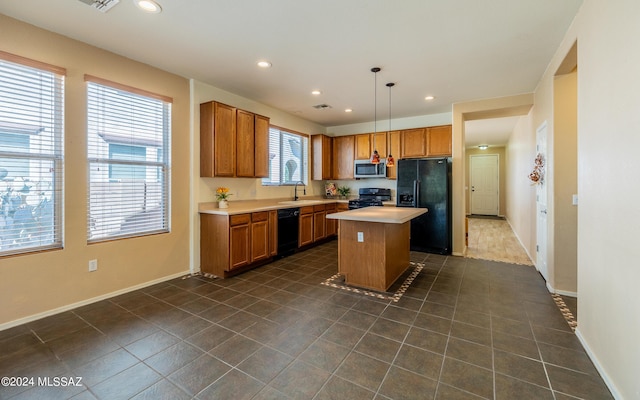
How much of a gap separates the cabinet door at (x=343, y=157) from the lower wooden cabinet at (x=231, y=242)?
2.76m

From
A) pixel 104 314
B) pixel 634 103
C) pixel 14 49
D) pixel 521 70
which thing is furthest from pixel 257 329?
pixel 521 70

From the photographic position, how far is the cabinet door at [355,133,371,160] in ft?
20.5

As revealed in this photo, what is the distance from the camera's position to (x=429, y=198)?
511 cm

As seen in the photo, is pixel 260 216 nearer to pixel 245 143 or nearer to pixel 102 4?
pixel 245 143

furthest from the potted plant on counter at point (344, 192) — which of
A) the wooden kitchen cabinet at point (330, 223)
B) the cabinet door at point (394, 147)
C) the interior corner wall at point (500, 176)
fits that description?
the interior corner wall at point (500, 176)

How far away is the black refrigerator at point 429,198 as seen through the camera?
16.4 feet

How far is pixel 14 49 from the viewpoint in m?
2.47

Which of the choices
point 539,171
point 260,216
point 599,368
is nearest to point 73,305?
point 260,216

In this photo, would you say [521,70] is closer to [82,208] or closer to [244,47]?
[244,47]

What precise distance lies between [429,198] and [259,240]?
10.2ft

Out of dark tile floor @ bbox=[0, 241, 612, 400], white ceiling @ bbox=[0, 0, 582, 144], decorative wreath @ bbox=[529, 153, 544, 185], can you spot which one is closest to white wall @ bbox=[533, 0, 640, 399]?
dark tile floor @ bbox=[0, 241, 612, 400]

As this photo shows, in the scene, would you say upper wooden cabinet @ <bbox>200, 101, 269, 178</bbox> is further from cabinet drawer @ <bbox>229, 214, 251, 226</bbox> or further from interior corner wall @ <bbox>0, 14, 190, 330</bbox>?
cabinet drawer @ <bbox>229, 214, 251, 226</bbox>

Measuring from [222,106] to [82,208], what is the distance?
208 cm

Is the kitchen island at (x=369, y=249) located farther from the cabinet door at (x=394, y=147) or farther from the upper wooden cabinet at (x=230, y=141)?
the cabinet door at (x=394, y=147)
